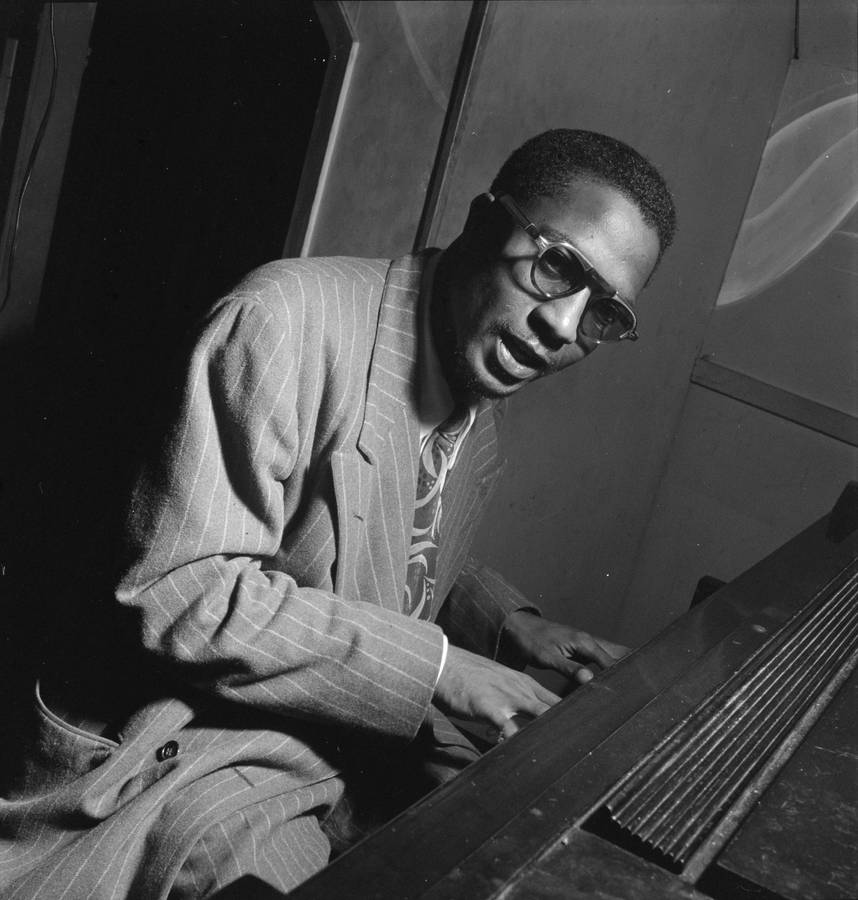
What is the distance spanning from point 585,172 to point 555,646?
106 cm

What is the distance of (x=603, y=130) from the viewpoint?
367 cm

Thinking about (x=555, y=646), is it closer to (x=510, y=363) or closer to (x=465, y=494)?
(x=465, y=494)

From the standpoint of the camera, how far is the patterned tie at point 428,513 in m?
1.95

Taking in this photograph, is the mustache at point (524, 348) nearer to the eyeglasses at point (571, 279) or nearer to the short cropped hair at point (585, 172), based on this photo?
the eyeglasses at point (571, 279)

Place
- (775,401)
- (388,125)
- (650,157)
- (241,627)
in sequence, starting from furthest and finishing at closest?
(775,401) → (650,157) → (388,125) → (241,627)

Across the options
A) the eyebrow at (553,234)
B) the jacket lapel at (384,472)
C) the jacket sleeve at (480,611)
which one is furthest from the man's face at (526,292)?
the jacket sleeve at (480,611)

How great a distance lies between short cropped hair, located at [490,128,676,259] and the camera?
1.81 m

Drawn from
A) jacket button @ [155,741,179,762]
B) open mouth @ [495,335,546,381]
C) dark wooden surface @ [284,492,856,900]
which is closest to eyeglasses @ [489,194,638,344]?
open mouth @ [495,335,546,381]

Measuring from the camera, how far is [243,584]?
4.83 ft

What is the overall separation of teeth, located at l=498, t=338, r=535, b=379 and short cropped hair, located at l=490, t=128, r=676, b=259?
0.30m

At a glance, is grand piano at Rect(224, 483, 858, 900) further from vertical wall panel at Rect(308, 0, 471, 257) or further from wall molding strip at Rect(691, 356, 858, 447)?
wall molding strip at Rect(691, 356, 858, 447)

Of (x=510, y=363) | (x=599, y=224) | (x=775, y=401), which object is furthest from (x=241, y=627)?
(x=775, y=401)

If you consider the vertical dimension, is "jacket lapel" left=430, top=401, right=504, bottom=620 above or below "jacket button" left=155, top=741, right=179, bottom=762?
above

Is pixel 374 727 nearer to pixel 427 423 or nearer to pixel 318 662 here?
pixel 318 662
